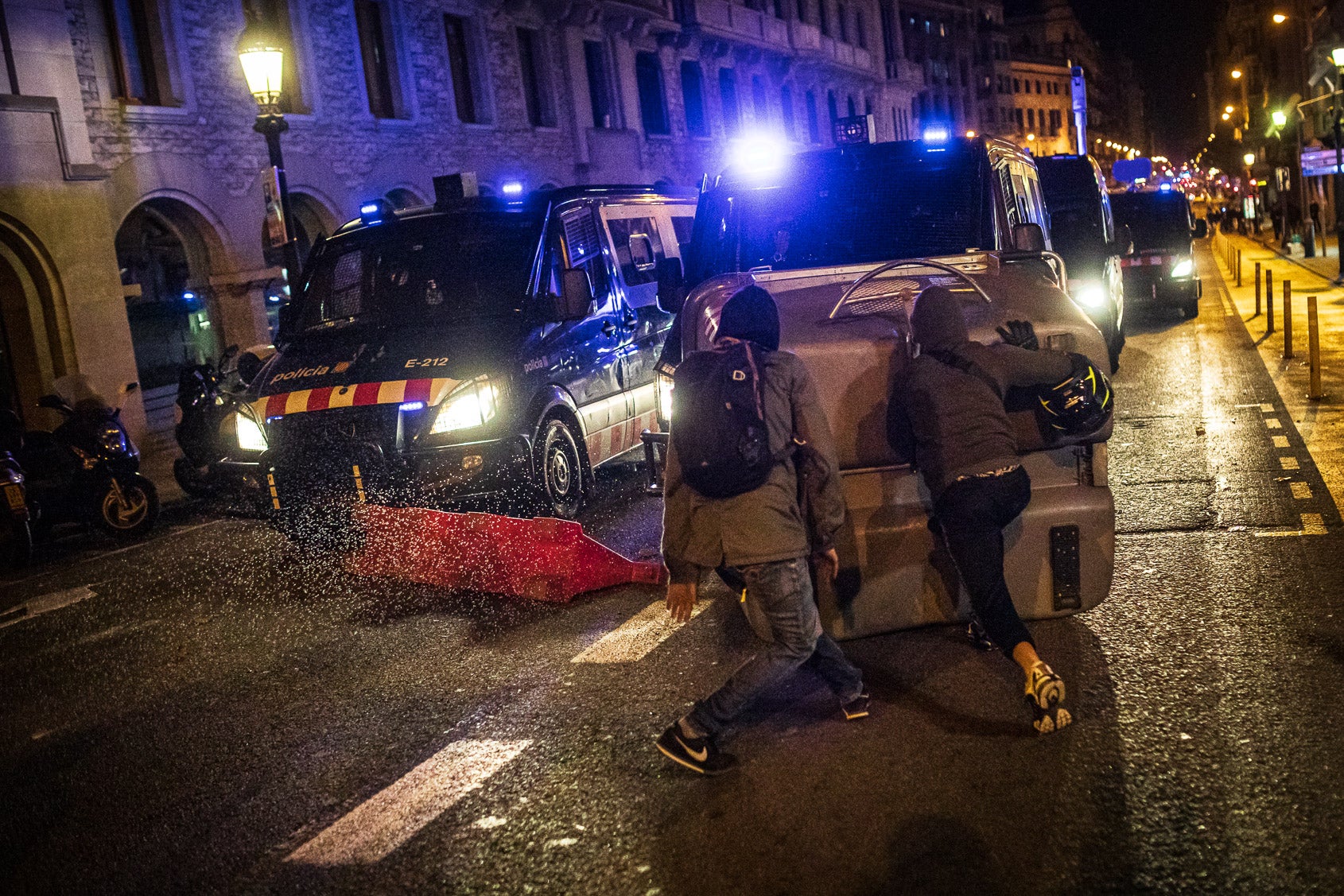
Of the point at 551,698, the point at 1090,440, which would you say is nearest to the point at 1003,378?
the point at 1090,440

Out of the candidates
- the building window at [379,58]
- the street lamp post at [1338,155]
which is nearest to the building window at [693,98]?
A: the building window at [379,58]

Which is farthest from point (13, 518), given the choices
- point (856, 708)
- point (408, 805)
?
point (856, 708)

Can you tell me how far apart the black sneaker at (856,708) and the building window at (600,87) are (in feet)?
83.6

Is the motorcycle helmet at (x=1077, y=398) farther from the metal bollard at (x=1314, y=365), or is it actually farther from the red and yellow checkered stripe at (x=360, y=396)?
the metal bollard at (x=1314, y=365)

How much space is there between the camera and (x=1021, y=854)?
356cm

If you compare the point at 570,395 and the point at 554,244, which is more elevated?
the point at 554,244

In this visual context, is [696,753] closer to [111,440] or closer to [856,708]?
[856,708]

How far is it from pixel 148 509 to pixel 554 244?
14.5ft

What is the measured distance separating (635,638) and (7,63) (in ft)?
45.8

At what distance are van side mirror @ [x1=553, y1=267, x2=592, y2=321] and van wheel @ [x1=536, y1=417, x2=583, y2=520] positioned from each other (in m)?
0.78

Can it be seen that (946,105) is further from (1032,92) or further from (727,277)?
(727,277)

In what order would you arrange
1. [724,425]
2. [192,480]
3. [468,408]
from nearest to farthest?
[724,425] → [468,408] → [192,480]

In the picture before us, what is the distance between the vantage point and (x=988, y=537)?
4.55 m

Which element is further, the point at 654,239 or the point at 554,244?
the point at 654,239
